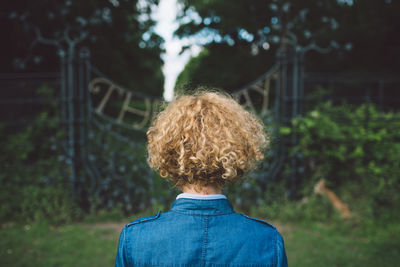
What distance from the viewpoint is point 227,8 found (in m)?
9.97

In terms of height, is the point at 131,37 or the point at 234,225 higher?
the point at 131,37

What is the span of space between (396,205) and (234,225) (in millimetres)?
3752

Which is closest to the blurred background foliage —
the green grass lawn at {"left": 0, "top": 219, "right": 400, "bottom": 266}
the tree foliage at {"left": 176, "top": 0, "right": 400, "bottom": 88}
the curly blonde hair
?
the green grass lawn at {"left": 0, "top": 219, "right": 400, "bottom": 266}

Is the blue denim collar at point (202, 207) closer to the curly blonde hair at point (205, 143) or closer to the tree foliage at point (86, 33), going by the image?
the curly blonde hair at point (205, 143)

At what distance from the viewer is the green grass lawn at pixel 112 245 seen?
116 inches

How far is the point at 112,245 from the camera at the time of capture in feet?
11.0

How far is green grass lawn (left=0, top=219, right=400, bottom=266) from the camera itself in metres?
2.96

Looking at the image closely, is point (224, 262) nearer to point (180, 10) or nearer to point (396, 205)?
point (396, 205)

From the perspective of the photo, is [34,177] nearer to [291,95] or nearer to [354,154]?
[291,95]

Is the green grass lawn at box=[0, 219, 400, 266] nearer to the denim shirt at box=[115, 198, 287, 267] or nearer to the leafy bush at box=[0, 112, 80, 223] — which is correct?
the leafy bush at box=[0, 112, 80, 223]

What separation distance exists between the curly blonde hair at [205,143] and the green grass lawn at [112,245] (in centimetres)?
221

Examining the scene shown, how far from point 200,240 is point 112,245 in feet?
8.92

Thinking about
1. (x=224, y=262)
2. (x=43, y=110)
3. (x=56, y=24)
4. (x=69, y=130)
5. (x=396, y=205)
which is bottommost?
(x=396, y=205)

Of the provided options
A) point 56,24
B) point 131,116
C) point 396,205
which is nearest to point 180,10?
point 131,116
